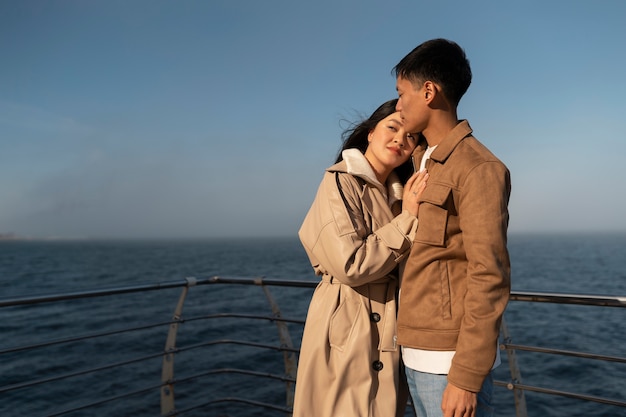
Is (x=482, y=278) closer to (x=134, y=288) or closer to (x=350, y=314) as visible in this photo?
(x=350, y=314)

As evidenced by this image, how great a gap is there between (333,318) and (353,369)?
0.19 meters

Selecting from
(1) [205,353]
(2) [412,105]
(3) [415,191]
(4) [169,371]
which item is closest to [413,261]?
(3) [415,191]

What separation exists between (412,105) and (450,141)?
0.53ft

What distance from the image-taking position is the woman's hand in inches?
59.7

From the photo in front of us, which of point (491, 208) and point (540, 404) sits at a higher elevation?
point (491, 208)

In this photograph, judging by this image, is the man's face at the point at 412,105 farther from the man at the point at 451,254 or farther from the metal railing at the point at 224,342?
the metal railing at the point at 224,342

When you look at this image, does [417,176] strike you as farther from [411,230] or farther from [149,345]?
[149,345]

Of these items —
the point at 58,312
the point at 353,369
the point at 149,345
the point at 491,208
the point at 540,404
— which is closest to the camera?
the point at 491,208

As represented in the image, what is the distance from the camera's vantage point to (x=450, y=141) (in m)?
1.41

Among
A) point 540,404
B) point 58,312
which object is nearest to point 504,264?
point 540,404

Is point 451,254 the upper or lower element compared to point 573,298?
upper

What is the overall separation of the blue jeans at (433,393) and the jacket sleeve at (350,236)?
1.14ft

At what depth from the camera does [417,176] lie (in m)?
1.57

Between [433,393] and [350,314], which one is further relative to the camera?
[350,314]
